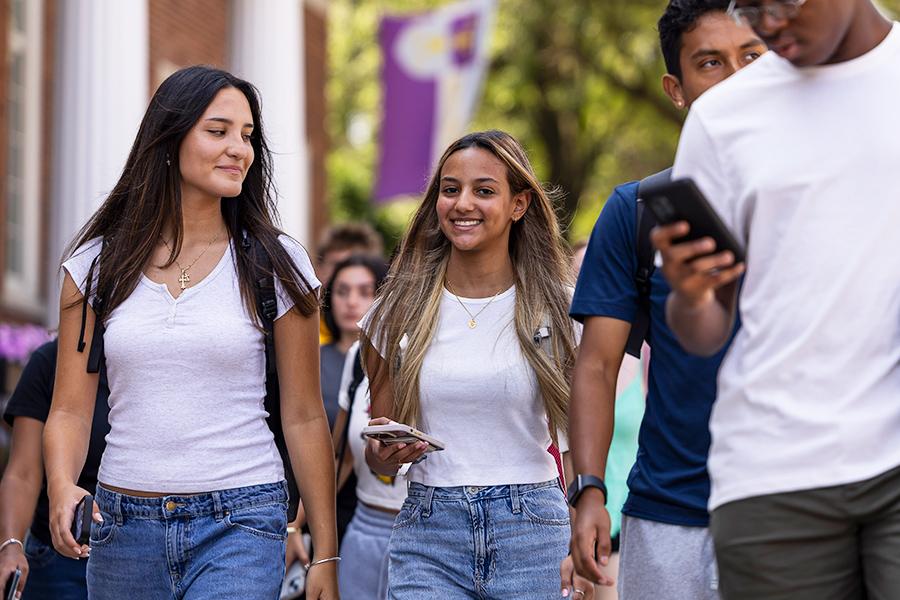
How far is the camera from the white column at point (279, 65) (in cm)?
1436

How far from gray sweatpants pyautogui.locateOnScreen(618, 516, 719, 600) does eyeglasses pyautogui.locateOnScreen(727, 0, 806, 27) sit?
1.49 metres

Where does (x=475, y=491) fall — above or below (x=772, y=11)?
below

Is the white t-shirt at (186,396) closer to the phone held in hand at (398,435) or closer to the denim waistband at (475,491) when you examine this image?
the phone held in hand at (398,435)

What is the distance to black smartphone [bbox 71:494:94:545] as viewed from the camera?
15.6 feet

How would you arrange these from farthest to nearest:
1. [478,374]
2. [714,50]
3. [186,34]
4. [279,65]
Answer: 1. [186,34]
2. [279,65]
3. [478,374]
4. [714,50]

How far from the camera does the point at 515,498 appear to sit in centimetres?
536

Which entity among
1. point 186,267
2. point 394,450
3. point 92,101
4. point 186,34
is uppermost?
point 186,34

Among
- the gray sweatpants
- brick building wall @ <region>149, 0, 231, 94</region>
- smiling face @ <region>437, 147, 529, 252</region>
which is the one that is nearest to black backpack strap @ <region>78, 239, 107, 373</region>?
smiling face @ <region>437, 147, 529, 252</region>

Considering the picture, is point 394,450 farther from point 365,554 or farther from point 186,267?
point 365,554

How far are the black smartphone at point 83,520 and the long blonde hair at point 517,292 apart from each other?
1.14 meters

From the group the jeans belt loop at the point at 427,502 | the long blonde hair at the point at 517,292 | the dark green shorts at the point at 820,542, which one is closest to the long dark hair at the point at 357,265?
the long blonde hair at the point at 517,292

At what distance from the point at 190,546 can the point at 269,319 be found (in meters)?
0.72

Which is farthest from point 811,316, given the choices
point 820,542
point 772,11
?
point 772,11

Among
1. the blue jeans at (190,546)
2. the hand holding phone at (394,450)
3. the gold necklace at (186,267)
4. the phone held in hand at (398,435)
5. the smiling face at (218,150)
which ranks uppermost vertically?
the smiling face at (218,150)
